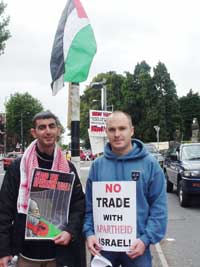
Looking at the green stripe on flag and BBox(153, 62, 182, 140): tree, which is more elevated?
BBox(153, 62, 182, 140): tree

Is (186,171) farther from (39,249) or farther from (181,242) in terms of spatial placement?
(39,249)

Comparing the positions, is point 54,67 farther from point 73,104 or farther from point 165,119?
point 165,119

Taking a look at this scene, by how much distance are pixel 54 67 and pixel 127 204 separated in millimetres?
2596

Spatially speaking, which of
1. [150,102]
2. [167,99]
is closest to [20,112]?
[150,102]

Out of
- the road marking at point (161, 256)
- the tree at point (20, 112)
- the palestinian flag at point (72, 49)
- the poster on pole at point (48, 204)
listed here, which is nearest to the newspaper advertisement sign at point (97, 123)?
the road marking at point (161, 256)

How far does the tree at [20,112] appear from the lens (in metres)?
87.8

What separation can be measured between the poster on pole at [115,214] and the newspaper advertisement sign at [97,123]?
9434 mm

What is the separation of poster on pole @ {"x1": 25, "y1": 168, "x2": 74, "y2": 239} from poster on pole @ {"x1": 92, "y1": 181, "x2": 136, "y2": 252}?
234 millimetres

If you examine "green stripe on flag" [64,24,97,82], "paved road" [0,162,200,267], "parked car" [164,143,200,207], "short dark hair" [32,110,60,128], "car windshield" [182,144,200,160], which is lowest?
"paved road" [0,162,200,267]

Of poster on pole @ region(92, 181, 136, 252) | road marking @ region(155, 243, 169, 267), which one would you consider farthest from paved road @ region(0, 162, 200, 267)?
poster on pole @ region(92, 181, 136, 252)

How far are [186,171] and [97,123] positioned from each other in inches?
118

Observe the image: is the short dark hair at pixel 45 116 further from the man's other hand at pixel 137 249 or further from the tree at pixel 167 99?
the tree at pixel 167 99

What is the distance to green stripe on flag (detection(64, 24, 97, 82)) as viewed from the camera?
540cm

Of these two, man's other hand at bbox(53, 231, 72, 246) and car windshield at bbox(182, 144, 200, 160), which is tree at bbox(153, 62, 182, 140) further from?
man's other hand at bbox(53, 231, 72, 246)
